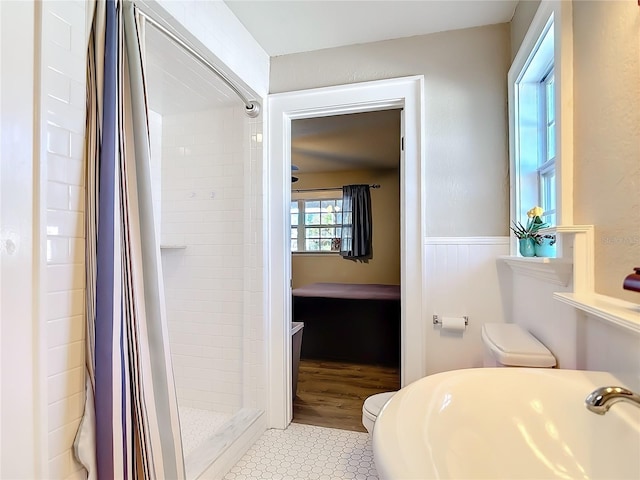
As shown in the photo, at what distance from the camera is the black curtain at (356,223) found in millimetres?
5508

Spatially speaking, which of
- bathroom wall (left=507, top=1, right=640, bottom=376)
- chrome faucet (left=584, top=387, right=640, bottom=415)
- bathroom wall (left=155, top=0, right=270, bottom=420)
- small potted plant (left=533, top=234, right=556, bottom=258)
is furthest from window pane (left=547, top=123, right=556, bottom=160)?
bathroom wall (left=155, top=0, right=270, bottom=420)

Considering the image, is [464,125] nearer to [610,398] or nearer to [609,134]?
[609,134]

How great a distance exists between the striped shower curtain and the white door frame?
1031 millimetres

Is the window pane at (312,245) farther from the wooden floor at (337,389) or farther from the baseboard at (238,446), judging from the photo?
the baseboard at (238,446)

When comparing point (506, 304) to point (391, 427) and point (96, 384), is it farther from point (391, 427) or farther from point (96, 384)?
point (96, 384)

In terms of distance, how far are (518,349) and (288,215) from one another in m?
1.46

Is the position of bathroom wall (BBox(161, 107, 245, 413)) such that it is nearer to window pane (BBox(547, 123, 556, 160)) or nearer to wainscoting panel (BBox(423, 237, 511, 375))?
wainscoting panel (BBox(423, 237, 511, 375))

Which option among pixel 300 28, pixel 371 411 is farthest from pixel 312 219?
pixel 371 411

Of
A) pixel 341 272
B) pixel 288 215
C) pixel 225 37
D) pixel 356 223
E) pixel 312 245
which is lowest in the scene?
pixel 341 272

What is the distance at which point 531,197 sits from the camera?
1879mm

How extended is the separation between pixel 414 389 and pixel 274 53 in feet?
7.08

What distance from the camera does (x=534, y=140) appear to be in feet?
6.16

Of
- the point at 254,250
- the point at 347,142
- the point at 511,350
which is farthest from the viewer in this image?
the point at 347,142

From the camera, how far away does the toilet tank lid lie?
4.47ft
